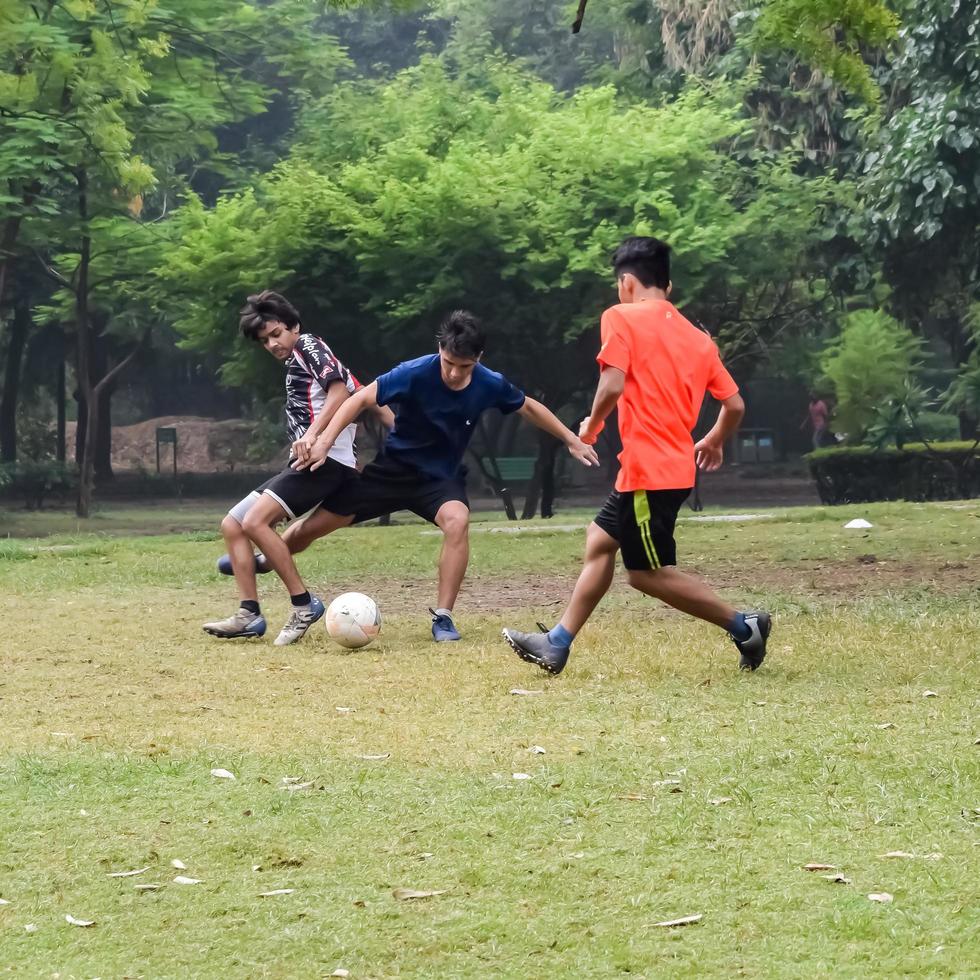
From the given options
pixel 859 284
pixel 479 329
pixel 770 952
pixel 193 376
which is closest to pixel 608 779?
pixel 770 952

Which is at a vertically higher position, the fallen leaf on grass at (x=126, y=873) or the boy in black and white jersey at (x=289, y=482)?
the boy in black and white jersey at (x=289, y=482)

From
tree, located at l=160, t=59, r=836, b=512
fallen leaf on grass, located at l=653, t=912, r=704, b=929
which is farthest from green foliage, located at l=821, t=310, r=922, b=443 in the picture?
fallen leaf on grass, located at l=653, t=912, r=704, b=929

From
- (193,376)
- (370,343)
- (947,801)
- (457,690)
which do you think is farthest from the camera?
(193,376)

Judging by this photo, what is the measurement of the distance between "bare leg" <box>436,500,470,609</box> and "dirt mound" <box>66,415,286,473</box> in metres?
35.4

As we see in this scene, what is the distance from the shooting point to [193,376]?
5059 cm

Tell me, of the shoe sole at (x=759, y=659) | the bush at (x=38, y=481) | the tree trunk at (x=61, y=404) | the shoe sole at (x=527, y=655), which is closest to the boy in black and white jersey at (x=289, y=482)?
the shoe sole at (x=527, y=655)

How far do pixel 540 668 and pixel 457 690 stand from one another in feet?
1.71

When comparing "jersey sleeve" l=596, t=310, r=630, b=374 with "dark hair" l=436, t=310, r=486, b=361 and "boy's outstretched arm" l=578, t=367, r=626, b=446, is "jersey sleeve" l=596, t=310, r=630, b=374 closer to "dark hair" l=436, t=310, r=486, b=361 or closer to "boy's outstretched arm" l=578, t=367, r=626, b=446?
"boy's outstretched arm" l=578, t=367, r=626, b=446

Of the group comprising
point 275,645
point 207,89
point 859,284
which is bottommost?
point 275,645

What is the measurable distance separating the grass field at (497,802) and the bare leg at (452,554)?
31 centimetres

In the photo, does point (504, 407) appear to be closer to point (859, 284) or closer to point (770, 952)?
point (770, 952)

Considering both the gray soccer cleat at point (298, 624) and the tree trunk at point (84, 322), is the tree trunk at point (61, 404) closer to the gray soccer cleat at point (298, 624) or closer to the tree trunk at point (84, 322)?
the tree trunk at point (84, 322)

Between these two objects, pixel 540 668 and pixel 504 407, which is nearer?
pixel 540 668

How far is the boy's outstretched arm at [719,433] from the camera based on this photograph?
7.43 meters
